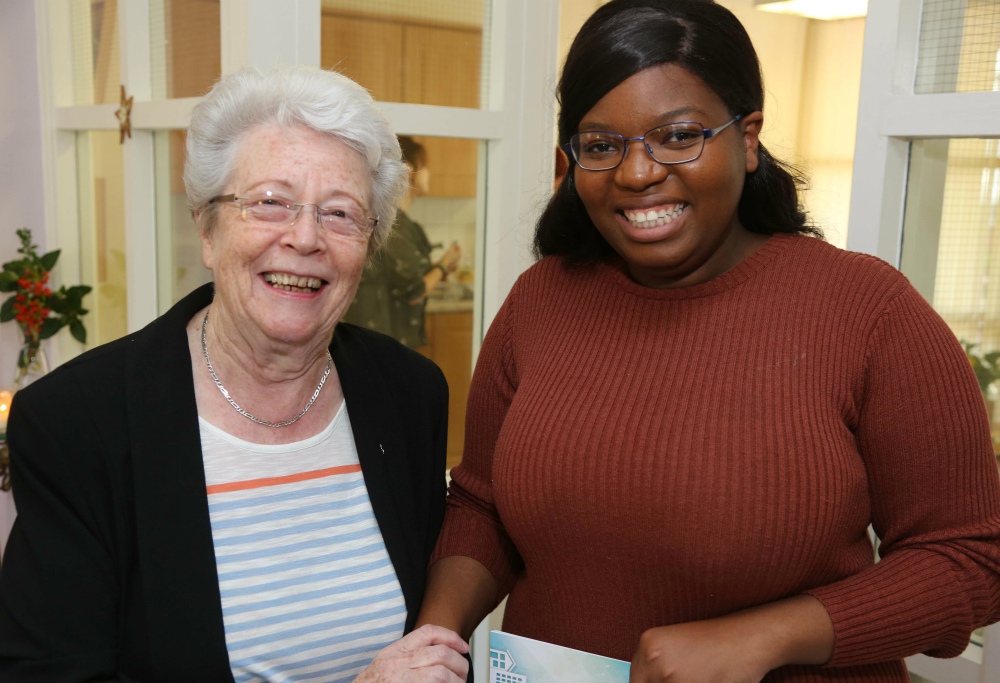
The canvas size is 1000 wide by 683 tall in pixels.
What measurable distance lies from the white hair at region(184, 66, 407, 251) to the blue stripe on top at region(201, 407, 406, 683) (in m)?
0.37

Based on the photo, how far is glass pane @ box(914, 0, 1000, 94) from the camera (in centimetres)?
170

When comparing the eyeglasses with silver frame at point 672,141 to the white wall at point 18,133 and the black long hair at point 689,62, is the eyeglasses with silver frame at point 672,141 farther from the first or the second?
the white wall at point 18,133

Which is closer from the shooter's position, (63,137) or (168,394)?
(168,394)

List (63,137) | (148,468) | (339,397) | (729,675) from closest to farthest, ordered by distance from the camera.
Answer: (729,675)
(148,468)
(339,397)
(63,137)

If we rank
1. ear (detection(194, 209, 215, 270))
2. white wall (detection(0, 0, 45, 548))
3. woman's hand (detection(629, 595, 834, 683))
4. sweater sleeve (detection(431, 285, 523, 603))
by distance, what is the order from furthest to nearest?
white wall (detection(0, 0, 45, 548)), sweater sleeve (detection(431, 285, 523, 603)), ear (detection(194, 209, 215, 270)), woman's hand (detection(629, 595, 834, 683))

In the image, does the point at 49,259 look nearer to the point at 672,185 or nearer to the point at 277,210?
the point at 277,210

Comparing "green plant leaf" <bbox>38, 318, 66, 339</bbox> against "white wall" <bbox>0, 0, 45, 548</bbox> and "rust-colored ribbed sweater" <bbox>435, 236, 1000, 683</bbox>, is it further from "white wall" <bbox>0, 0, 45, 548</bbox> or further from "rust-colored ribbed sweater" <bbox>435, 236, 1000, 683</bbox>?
"rust-colored ribbed sweater" <bbox>435, 236, 1000, 683</bbox>

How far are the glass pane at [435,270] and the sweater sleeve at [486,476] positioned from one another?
914 millimetres

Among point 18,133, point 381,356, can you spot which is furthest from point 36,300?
point 381,356

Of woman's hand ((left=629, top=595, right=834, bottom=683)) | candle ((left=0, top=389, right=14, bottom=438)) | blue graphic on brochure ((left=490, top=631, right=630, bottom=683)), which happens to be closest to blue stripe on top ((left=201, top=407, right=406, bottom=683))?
blue graphic on brochure ((left=490, top=631, right=630, bottom=683))

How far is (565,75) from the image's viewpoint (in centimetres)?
136

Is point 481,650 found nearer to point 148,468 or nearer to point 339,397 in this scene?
point 339,397

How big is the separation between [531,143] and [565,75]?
1162 millimetres

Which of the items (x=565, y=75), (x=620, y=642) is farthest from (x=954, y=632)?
(x=565, y=75)
